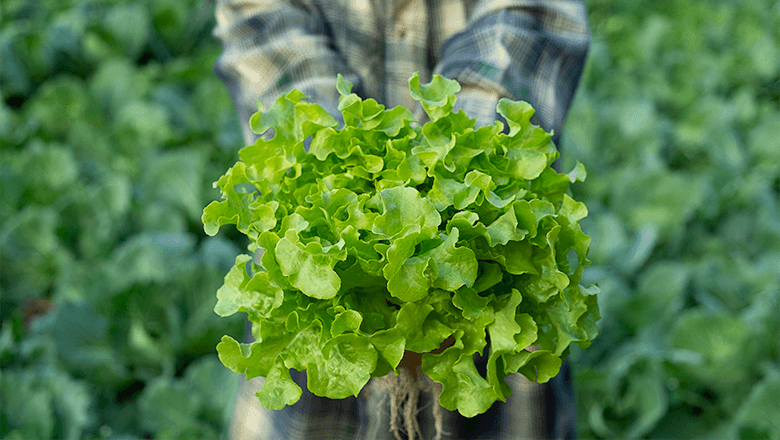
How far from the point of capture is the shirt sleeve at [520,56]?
0.93 meters

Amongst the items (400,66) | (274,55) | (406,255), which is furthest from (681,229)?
(406,255)

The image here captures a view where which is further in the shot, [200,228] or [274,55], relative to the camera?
[200,228]

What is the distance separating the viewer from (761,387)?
144 cm

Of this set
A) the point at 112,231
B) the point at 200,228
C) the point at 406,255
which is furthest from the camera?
the point at 200,228

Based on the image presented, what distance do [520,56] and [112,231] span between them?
146cm

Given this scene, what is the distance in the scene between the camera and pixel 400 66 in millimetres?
1085

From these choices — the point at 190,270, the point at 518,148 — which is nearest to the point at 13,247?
the point at 190,270

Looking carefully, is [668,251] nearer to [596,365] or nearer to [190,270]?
[596,365]

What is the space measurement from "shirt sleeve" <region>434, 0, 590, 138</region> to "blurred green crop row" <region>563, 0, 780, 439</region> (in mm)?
808

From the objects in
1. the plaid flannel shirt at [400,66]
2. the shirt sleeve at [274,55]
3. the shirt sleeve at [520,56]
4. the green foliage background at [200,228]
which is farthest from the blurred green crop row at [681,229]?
the shirt sleeve at [274,55]

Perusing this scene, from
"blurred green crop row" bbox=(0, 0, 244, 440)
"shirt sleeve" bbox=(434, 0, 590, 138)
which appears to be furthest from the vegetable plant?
"blurred green crop row" bbox=(0, 0, 244, 440)

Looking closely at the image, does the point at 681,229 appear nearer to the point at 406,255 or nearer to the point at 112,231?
the point at 112,231

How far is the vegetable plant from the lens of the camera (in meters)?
0.65

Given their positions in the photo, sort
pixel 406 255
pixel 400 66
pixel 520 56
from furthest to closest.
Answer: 1. pixel 400 66
2. pixel 520 56
3. pixel 406 255
